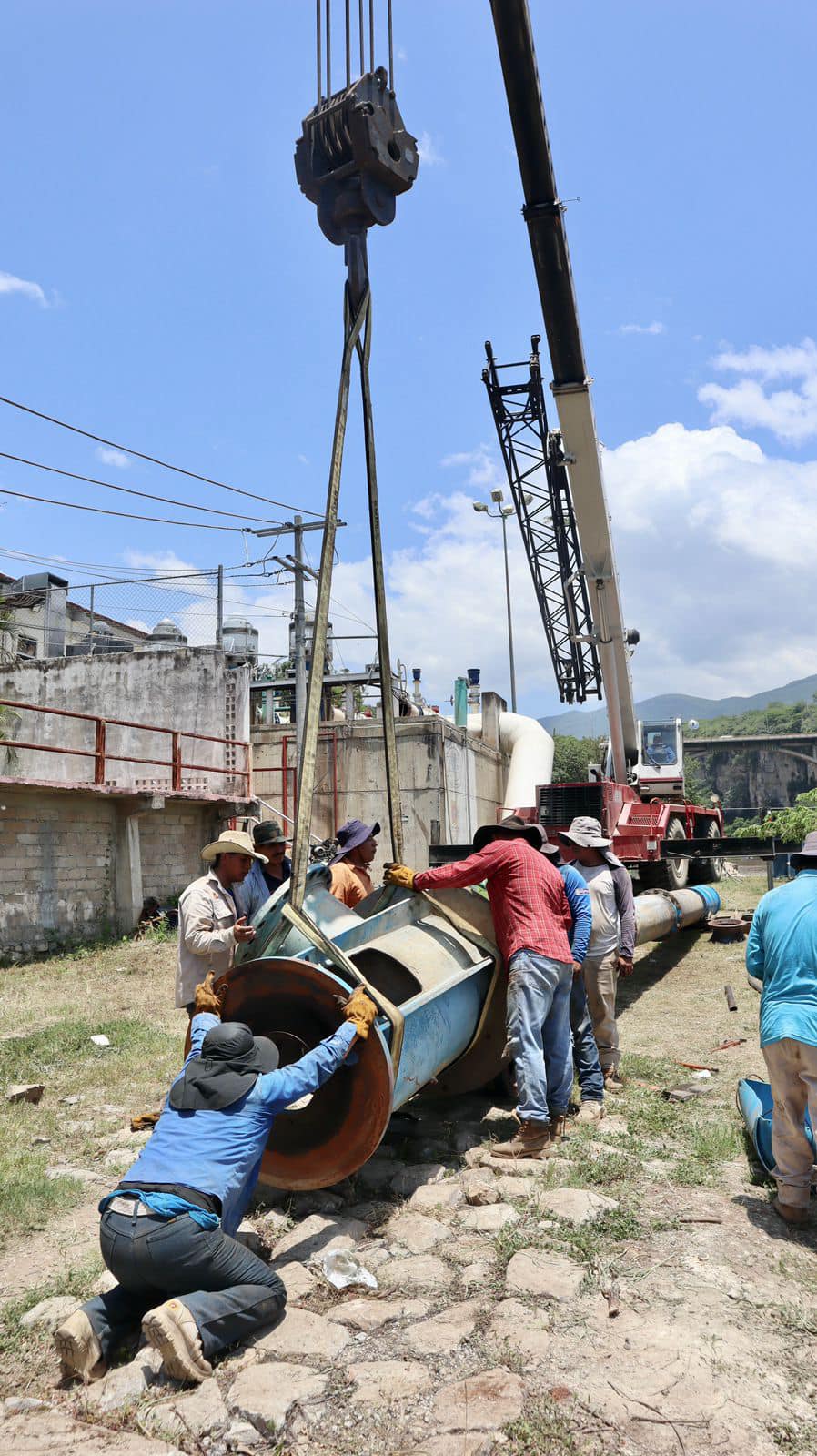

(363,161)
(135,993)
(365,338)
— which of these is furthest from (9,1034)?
(363,161)

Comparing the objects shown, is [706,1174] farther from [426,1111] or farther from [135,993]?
[135,993]

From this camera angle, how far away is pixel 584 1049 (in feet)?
18.6

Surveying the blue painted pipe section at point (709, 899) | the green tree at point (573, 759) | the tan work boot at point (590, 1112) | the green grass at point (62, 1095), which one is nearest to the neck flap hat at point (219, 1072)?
the green grass at point (62, 1095)

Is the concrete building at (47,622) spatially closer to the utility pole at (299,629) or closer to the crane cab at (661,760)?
the utility pole at (299,629)

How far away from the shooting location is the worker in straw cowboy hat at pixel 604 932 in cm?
619

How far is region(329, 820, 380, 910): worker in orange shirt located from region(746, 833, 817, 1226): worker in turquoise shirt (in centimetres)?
244

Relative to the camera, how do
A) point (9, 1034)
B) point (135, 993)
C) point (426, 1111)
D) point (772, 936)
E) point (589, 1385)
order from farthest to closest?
point (135, 993) → point (9, 1034) → point (426, 1111) → point (772, 936) → point (589, 1385)

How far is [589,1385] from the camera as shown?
9.29ft

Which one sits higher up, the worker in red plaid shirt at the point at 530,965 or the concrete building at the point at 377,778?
the concrete building at the point at 377,778

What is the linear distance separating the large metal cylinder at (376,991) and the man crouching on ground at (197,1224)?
1.55ft

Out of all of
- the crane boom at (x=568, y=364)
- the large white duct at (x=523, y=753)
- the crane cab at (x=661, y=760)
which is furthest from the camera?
the large white duct at (x=523, y=753)

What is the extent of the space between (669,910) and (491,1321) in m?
7.97

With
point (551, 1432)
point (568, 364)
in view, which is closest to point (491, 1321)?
point (551, 1432)

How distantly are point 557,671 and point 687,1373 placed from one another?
1826 cm
